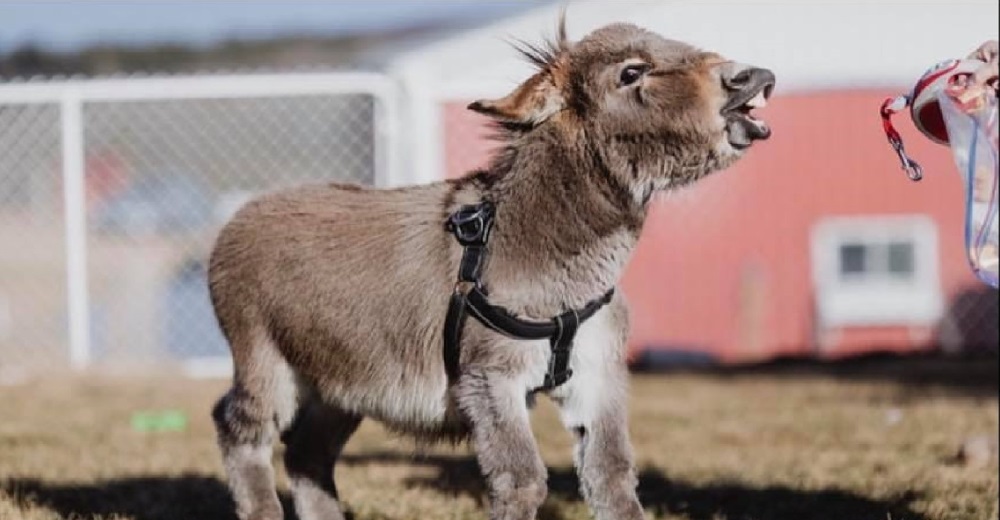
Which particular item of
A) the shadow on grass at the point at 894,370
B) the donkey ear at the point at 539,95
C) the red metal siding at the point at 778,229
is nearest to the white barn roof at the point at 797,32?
the red metal siding at the point at 778,229

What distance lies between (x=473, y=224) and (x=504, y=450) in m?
0.71

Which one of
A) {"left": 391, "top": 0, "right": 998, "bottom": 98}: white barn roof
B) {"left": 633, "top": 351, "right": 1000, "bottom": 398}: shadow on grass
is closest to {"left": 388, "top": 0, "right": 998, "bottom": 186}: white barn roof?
{"left": 391, "top": 0, "right": 998, "bottom": 98}: white barn roof

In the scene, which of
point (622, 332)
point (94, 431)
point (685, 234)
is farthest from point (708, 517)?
point (685, 234)

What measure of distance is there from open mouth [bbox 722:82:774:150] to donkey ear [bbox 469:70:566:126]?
559 millimetres

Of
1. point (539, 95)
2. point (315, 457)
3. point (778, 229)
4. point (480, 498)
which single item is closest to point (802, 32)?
point (778, 229)

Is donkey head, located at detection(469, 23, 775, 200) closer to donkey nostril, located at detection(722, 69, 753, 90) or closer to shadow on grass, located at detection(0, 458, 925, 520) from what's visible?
donkey nostril, located at detection(722, 69, 753, 90)

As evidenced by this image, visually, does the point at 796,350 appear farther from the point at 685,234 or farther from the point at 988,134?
the point at 988,134

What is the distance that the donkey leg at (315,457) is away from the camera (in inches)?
231

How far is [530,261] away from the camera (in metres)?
4.86

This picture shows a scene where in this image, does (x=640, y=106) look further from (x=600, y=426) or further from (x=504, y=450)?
(x=504, y=450)

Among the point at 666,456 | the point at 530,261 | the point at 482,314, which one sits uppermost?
the point at 530,261

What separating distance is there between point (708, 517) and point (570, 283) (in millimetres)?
1786

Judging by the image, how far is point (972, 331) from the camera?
49.5 ft

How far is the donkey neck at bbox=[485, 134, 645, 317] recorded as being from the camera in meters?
4.80
